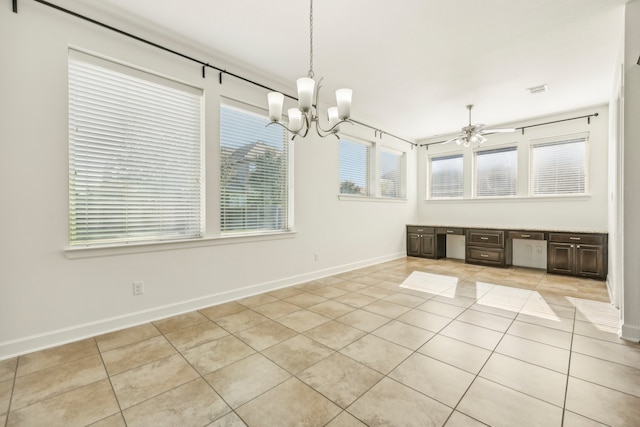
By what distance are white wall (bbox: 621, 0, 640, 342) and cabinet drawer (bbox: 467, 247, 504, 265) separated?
298 centimetres

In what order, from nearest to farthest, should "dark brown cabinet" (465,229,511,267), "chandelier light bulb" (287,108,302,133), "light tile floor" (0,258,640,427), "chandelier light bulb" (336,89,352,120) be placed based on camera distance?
"light tile floor" (0,258,640,427) → "chandelier light bulb" (336,89,352,120) → "chandelier light bulb" (287,108,302,133) → "dark brown cabinet" (465,229,511,267)

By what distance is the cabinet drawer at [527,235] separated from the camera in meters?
4.96

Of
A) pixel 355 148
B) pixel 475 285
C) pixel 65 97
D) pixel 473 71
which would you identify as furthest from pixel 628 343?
pixel 65 97

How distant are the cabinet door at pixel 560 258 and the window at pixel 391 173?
291cm

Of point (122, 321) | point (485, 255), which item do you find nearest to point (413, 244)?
point (485, 255)

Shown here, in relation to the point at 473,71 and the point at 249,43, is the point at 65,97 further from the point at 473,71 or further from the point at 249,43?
the point at 473,71

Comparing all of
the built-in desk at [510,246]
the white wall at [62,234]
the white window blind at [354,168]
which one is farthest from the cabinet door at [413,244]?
the white wall at [62,234]

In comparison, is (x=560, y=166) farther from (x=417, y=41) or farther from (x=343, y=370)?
(x=343, y=370)

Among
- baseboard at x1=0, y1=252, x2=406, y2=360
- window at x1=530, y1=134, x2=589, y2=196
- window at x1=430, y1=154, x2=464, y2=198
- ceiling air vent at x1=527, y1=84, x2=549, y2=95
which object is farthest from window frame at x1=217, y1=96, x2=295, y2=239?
window at x1=530, y1=134, x2=589, y2=196

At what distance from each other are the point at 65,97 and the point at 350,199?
3.85 metres

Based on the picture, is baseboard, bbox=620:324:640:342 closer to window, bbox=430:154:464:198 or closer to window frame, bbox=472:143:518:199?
window frame, bbox=472:143:518:199

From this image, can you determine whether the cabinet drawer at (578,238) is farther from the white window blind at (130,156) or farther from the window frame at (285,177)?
the white window blind at (130,156)

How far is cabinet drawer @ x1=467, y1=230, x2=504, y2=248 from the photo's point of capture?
539cm

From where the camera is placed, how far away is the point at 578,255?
4605 millimetres
